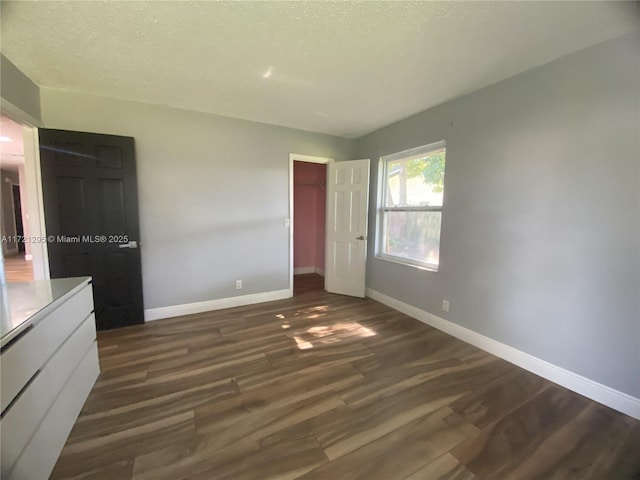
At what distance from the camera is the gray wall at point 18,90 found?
6.36ft

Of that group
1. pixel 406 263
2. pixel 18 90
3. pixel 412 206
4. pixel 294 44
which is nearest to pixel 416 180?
pixel 412 206

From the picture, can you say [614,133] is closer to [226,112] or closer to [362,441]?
[362,441]

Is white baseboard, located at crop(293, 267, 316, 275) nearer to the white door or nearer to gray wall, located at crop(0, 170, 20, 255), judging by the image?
the white door

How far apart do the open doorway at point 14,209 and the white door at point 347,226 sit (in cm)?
514

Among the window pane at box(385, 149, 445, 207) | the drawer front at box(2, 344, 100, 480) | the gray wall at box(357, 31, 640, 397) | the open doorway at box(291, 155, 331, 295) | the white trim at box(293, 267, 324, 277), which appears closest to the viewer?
the drawer front at box(2, 344, 100, 480)

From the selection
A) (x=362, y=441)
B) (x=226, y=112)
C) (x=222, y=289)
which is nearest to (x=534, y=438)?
(x=362, y=441)

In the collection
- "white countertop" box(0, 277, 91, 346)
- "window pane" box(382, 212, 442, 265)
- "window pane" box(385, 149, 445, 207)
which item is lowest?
"white countertop" box(0, 277, 91, 346)

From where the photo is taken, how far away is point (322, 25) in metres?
1.60

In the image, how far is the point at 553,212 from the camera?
1964 millimetres

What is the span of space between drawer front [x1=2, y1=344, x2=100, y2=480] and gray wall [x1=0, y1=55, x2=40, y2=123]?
2128mm

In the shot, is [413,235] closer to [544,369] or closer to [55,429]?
[544,369]

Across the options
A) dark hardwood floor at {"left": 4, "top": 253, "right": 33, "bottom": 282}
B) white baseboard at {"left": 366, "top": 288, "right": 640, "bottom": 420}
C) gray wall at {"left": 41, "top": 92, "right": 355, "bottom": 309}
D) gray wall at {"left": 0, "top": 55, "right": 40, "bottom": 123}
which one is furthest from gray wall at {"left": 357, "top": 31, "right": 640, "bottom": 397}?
dark hardwood floor at {"left": 4, "top": 253, "right": 33, "bottom": 282}

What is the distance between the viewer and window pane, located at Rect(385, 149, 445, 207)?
2896 mm

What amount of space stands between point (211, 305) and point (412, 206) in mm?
2888
